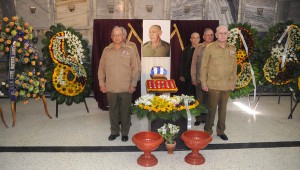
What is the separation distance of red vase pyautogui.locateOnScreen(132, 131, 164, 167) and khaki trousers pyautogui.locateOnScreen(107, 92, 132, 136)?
30.3 inches

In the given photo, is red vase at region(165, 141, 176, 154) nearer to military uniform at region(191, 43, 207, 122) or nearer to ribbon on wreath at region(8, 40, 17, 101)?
military uniform at region(191, 43, 207, 122)

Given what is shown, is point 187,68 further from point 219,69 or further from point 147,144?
point 147,144

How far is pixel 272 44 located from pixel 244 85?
1.03 metres

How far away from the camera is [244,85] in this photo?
218 inches

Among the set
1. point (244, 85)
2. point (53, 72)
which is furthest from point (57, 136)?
point (244, 85)

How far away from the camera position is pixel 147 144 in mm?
3248

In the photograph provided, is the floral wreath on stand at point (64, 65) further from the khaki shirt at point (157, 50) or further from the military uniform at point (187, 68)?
the military uniform at point (187, 68)

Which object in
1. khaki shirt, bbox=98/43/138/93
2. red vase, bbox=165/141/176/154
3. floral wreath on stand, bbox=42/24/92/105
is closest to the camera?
red vase, bbox=165/141/176/154

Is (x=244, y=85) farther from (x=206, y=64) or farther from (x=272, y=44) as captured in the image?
(x=206, y=64)

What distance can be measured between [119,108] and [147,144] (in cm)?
115

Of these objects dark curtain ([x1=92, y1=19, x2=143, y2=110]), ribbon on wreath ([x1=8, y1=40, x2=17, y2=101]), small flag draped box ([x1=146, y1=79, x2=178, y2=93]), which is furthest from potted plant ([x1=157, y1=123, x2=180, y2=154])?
ribbon on wreath ([x1=8, y1=40, x2=17, y2=101])

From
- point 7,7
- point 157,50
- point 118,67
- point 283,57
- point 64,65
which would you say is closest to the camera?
point 118,67

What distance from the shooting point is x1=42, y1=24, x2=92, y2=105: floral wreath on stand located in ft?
16.8

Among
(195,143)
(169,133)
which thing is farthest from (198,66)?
(195,143)
